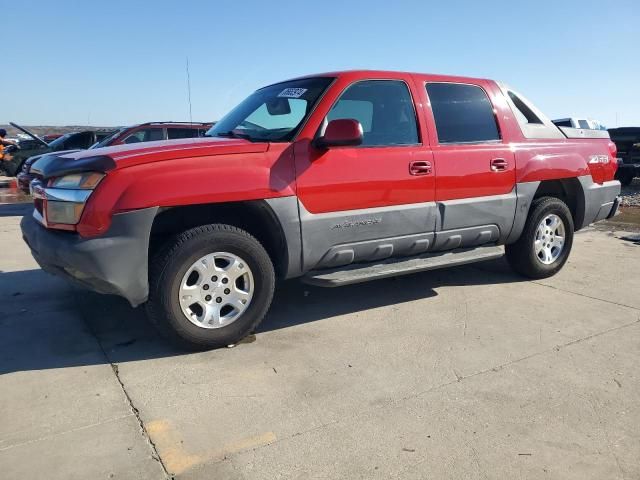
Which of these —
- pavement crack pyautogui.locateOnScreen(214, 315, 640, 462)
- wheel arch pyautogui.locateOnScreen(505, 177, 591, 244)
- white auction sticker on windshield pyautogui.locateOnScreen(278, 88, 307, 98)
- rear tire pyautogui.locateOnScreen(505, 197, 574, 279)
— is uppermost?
white auction sticker on windshield pyautogui.locateOnScreen(278, 88, 307, 98)

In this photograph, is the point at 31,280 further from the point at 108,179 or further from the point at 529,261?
the point at 529,261

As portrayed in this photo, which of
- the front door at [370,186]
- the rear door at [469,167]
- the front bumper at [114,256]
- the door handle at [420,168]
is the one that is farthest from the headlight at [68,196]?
the rear door at [469,167]

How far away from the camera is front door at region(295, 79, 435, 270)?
148 inches

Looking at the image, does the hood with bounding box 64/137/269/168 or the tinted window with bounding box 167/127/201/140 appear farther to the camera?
the tinted window with bounding box 167/127/201/140

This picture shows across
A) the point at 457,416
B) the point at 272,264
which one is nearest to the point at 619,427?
the point at 457,416

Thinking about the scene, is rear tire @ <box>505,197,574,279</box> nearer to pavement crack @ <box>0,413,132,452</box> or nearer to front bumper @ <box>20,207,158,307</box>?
front bumper @ <box>20,207,158,307</box>

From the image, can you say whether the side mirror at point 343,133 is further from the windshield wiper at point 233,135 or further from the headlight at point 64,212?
the headlight at point 64,212

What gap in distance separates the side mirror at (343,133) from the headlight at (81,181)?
1.50 metres

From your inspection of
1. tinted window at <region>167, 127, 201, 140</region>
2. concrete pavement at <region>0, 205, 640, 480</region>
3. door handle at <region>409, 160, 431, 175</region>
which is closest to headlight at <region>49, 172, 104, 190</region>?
concrete pavement at <region>0, 205, 640, 480</region>

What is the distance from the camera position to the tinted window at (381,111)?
4090 millimetres

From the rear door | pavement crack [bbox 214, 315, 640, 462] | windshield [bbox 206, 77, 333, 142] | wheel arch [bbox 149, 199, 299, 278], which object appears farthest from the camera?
the rear door

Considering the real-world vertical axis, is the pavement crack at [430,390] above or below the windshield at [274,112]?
below

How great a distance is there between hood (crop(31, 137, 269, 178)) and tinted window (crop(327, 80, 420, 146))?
87 cm

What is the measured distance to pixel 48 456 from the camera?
7.89 feet
